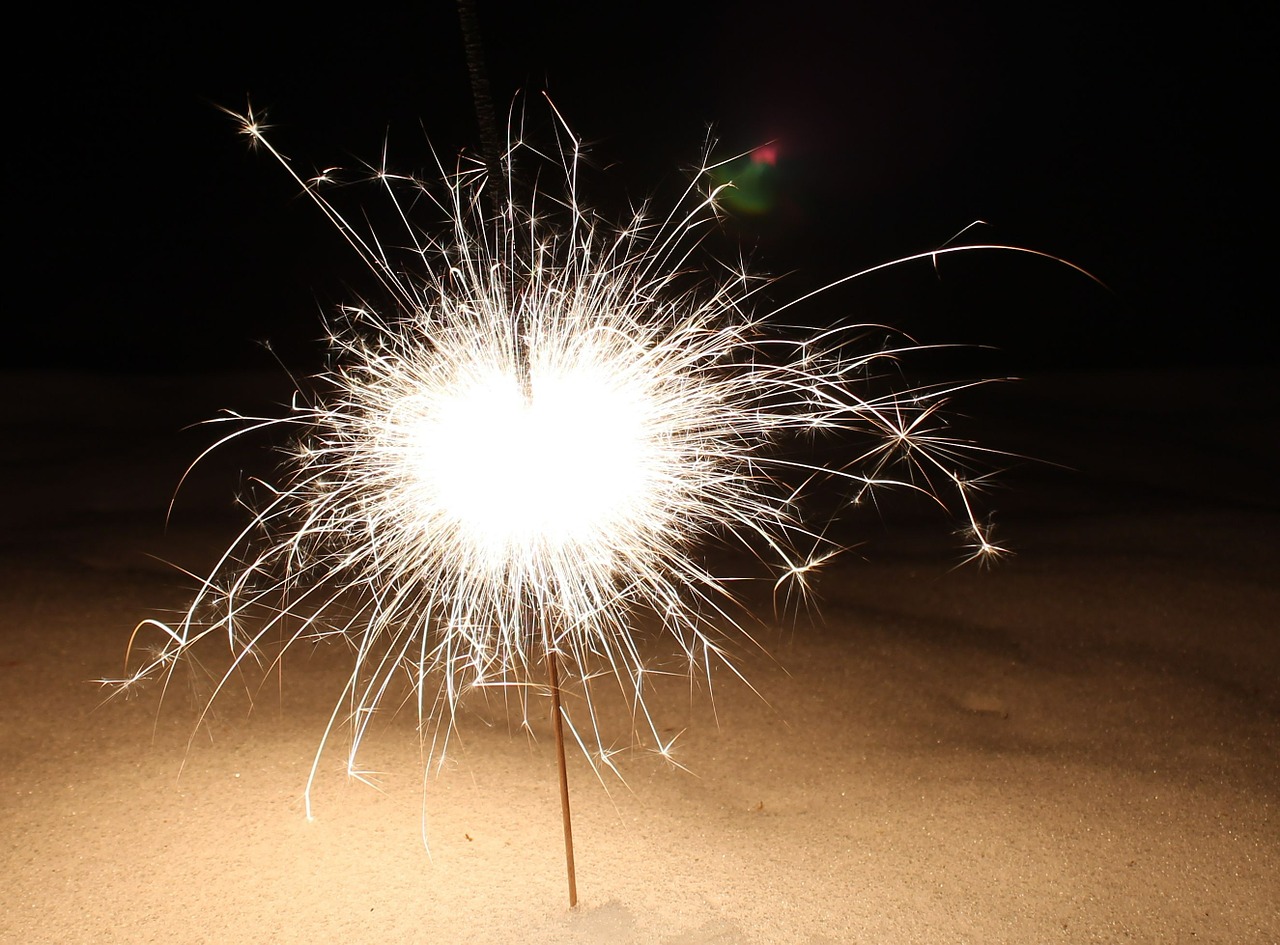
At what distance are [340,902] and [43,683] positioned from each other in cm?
111

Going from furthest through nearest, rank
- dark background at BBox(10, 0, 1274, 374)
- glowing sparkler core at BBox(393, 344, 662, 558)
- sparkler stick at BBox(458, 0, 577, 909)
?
dark background at BBox(10, 0, 1274, 374) < glowing sparkler core at BBox(393, 344, 662, 558) < sparkler stick at BBox(458, 0, 577, 909)

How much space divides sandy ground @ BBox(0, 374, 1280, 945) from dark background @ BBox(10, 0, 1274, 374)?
585cm

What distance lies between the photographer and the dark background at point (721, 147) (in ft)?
Answer: 27.8

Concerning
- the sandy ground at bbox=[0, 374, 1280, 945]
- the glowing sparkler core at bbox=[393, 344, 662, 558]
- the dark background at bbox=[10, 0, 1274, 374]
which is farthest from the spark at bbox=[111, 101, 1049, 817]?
the dark background at bbox=[10, 0, 1274, 374]

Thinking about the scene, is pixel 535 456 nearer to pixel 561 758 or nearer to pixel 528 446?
pixel 528 446

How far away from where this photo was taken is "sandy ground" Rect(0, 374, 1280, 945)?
5.09 ft

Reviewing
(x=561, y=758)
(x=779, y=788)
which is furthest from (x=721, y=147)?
(x=561, y=758)

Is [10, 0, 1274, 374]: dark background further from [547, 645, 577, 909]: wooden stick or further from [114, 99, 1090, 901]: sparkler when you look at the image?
[547, 645, 577, 909]: wooden stick

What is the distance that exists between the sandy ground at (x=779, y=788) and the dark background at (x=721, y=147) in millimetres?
5852

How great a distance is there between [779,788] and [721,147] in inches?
296

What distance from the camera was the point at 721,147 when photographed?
8500mm

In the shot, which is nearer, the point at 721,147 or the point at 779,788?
the point at 779,788

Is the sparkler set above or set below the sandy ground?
above

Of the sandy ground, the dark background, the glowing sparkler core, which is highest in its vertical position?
the dark background
